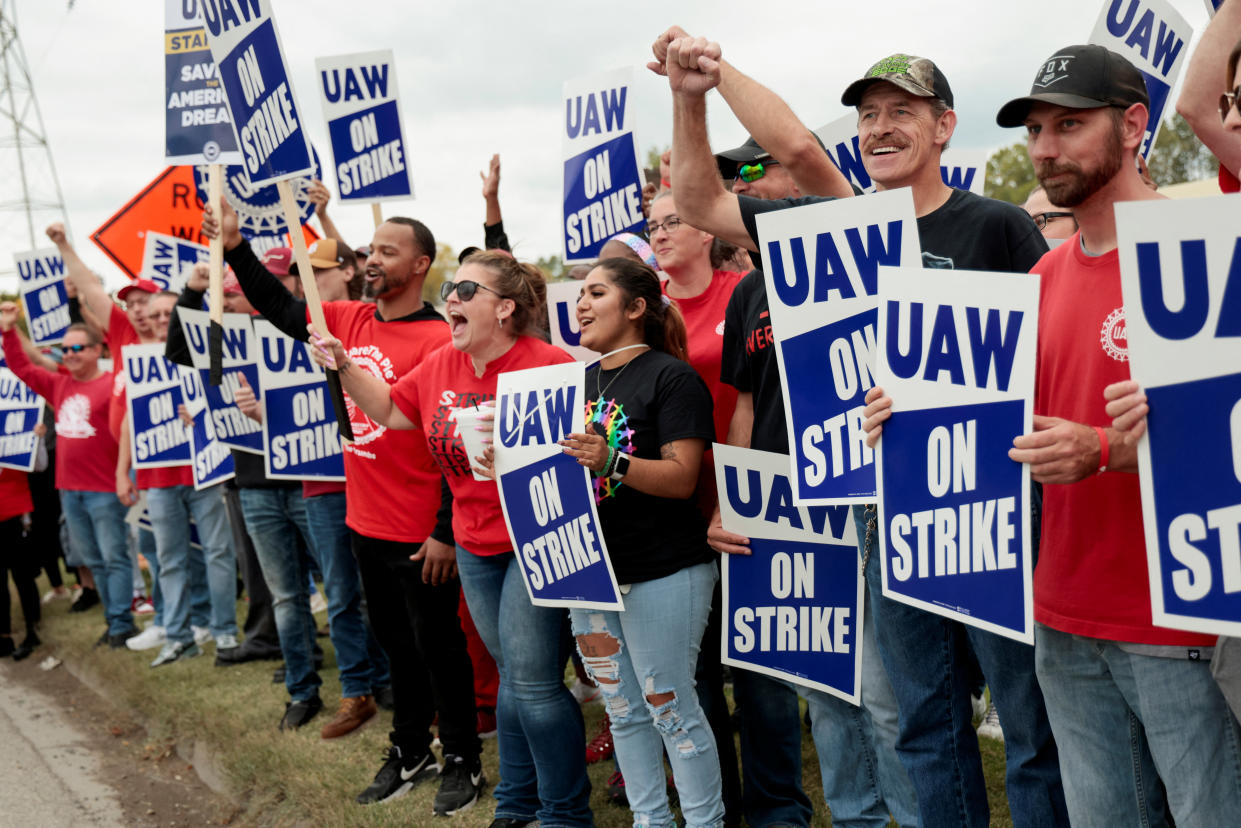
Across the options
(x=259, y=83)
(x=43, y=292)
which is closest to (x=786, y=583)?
(x=259, y=83)

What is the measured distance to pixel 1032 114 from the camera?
2.55m

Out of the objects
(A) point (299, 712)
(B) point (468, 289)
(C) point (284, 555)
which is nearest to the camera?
(B) point (468, 289)

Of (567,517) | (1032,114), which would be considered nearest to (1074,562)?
(1032,114)

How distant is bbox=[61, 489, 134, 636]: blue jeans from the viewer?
871cm

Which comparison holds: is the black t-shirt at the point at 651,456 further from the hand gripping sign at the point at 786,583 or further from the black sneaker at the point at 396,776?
the black sneaker at the point at 396,776

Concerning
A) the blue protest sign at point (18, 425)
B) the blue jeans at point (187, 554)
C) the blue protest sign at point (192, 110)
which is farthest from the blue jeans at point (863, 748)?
the blue protest sign at point (18, 425)

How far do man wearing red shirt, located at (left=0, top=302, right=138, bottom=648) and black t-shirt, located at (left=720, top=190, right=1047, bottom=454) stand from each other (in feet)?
22.6

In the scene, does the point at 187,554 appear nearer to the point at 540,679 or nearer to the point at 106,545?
the point at 106,545

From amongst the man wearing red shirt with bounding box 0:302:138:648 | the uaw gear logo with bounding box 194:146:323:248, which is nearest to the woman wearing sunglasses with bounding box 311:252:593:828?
the uaw gear logo with bounding box 194:146:323:248

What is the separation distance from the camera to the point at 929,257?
9.63 feet

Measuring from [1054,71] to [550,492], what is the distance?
205 cm

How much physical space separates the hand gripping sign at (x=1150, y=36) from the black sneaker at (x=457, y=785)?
4.24 meters

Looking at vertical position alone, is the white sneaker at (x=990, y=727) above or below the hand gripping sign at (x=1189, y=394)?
below

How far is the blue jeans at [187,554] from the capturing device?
765cm
